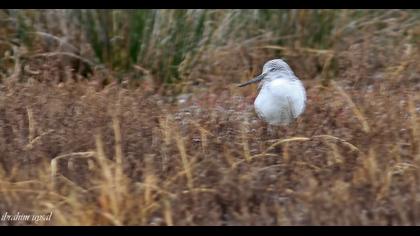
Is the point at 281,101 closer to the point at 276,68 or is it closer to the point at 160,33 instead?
the point at 276,68

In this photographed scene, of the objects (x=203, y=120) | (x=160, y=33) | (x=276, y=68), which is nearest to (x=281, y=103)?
(x=276, y=68)

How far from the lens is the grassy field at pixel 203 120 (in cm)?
480

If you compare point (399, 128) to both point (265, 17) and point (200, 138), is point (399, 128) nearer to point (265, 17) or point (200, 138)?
point (200, 138)

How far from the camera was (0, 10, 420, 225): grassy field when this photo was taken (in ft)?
15.8

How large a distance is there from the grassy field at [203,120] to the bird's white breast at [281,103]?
134mm

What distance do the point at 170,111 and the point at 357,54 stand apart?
1.53 meters

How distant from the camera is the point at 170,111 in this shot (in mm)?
6258

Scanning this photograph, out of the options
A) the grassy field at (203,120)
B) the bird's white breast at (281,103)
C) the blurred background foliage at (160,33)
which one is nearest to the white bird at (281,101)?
the bird's white breast at (281,103)

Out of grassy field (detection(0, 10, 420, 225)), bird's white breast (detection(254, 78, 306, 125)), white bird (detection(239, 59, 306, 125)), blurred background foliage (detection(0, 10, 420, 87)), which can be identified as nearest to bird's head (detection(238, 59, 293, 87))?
white bird (detection(239, 59, 306, 125))

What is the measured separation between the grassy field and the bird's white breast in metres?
0.13

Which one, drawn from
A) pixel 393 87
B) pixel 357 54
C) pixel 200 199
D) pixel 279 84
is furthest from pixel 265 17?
pixel 200 199

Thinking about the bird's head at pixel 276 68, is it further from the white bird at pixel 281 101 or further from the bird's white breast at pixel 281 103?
the bird's white breast at pixel 281 103

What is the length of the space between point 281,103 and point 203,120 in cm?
61

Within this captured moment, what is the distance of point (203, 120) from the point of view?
5.88 metres
